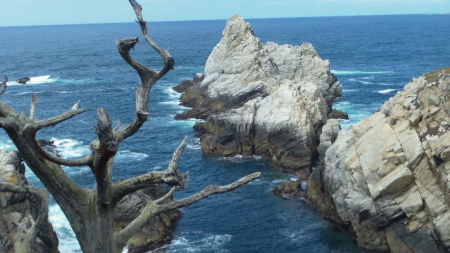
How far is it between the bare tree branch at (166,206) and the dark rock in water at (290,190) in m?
42.4

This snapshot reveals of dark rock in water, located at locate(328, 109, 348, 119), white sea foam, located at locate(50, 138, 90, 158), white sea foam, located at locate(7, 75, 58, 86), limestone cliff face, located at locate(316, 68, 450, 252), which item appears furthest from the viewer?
white sea foam, located at locate(7, 75, 58, 86)

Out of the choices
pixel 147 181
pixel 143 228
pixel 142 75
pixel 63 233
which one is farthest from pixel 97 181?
pixel 63 233

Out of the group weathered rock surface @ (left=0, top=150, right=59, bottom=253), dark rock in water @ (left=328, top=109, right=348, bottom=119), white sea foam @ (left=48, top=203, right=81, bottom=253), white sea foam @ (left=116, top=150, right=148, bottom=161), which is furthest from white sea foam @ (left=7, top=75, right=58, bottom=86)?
weathered rock surface @ (left=0, top=150, right=59, bottom=253)

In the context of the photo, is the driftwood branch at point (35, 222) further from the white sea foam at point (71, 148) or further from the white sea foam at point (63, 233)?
the white sea foam at point (71, 148)

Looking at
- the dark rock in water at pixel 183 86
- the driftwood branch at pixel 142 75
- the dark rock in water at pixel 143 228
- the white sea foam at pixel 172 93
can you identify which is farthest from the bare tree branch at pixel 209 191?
the dark rock in water at pixel 183 86

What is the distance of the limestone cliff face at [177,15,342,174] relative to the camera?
60281 millimetres

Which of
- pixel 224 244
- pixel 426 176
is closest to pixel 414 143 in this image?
pixel 426 176

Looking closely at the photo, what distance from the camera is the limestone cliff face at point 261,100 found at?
60.3 meters

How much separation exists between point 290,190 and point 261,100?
17.9 meters

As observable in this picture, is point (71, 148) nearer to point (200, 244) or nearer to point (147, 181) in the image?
point (200, 244)

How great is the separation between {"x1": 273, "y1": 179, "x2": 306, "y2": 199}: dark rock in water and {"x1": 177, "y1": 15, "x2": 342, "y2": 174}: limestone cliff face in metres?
5.75

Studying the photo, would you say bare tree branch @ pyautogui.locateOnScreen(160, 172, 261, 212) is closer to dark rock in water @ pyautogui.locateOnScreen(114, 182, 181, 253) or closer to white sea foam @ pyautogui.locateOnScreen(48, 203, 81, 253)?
dark rock in water @ pyautogui.locateOnScreen(114, 182, 181, 253)

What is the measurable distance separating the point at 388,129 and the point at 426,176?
5.84m

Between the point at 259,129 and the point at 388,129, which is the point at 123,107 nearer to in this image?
the point at 259,129
